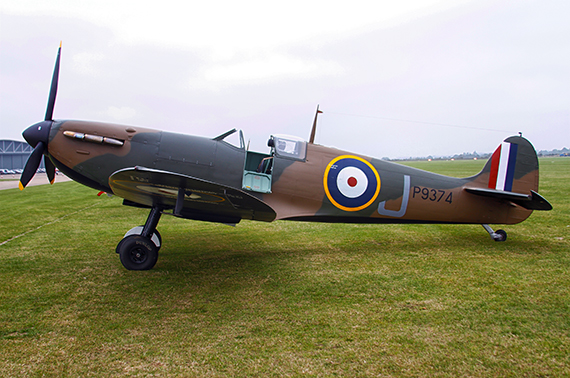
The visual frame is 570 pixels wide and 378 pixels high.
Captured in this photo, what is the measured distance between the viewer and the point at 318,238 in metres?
6.35

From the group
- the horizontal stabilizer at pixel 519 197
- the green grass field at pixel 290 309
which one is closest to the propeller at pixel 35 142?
the green grass field at pixel 290 309

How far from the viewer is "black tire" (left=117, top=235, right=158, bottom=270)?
4.21 meters

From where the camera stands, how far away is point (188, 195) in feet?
13.3

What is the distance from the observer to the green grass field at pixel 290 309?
238cm

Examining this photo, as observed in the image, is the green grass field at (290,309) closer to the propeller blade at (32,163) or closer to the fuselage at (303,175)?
the fuselage at (303,175)

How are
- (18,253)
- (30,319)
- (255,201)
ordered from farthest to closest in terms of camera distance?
(18,253), (255,201), (30,319)

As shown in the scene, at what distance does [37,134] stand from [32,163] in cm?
39

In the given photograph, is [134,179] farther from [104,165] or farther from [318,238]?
[318,238]

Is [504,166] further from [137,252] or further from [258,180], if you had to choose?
[137,252]

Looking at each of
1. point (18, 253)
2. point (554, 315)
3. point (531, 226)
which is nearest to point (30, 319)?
point (18, 253)

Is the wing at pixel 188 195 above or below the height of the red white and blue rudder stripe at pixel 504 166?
below

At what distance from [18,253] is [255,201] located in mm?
4149

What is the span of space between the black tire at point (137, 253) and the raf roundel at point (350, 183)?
267cm

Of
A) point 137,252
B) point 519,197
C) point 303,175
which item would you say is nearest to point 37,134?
point 137,252
